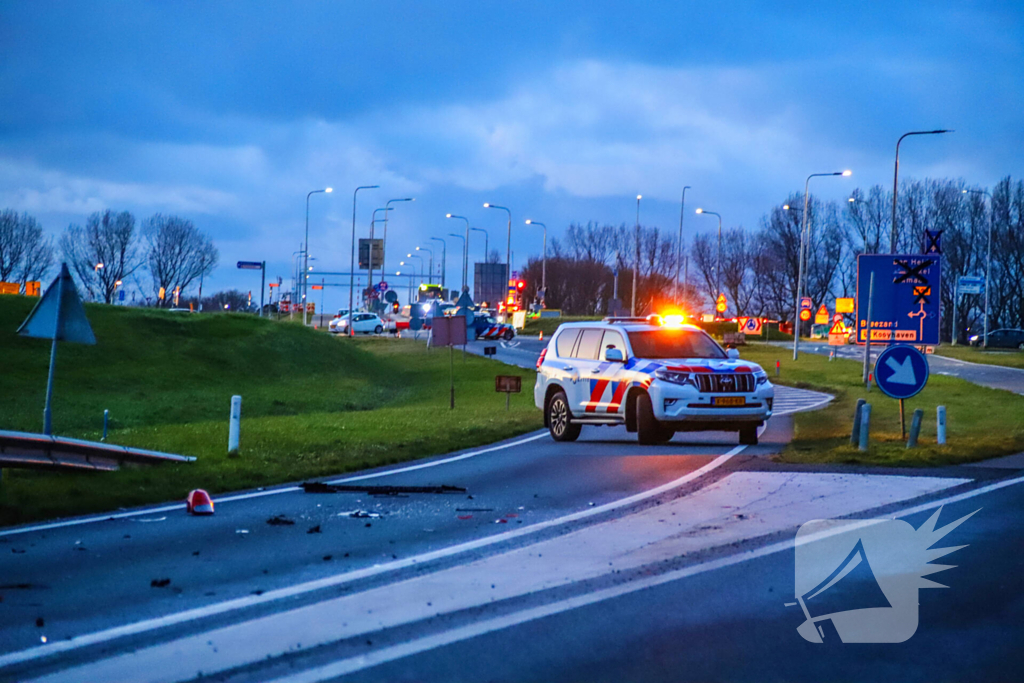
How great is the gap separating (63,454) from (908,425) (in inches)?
598

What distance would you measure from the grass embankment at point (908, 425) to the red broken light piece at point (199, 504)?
25.0 feet

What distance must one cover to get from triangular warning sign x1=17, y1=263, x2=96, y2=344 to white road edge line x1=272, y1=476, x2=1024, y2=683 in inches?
338

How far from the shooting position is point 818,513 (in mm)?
10195

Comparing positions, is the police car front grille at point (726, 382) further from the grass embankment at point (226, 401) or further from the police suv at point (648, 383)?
the grass embankment at point (226, 401)

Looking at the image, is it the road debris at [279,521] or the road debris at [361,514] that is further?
the road debris at [361,514]

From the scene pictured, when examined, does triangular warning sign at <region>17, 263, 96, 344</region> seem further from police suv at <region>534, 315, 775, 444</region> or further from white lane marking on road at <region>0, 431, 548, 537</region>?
police suv at <region>534, 315, 775, 444</region>

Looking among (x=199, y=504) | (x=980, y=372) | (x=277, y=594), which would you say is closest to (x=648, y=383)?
(x=199, y=504)

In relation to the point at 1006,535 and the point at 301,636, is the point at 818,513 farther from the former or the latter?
the point at 301,636

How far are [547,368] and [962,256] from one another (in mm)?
83364

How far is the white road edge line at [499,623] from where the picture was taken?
18.0ft

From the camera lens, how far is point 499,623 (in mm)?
6379

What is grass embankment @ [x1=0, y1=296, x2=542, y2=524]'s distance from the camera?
42.0 feet

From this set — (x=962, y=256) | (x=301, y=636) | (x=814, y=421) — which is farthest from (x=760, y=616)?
(x=962, y=256)

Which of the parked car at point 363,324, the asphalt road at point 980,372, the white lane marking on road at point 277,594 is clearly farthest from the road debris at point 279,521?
the parked car at point 363,324
